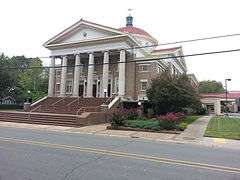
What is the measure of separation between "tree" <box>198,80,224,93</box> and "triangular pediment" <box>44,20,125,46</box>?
81008 millimetres

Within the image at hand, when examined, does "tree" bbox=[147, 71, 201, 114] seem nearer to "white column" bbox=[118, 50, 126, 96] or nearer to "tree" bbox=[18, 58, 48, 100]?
"white column" bbox=[118, 50, 126, 96]

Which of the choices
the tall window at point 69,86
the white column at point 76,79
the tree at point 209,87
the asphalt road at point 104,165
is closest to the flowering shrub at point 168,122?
the asphalt road at point 104,165

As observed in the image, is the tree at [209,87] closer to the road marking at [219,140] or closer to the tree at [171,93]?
the tree at [171,93]

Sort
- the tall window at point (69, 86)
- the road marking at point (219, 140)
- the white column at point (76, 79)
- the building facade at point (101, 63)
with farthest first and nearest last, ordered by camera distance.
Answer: the tall window at point (69, 86) → the white column at point (76, 79) → the building facade at point (101, 63) → the road marking at point (219, 140)

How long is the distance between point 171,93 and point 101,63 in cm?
1650

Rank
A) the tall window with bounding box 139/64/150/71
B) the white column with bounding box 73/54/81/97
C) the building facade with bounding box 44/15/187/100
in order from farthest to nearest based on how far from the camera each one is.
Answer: the white column with bounding box 73/54/81/97, the tall window with bounding box 139/64/150/71, the building facade with bounding box 44/15/187/100

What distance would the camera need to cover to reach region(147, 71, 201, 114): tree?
32.9 metres

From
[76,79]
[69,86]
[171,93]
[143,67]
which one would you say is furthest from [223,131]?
[69,86]

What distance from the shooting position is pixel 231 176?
8.38 meters

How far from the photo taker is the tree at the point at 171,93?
3291cm

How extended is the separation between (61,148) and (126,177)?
528cm

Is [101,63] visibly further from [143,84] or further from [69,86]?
[69,86]

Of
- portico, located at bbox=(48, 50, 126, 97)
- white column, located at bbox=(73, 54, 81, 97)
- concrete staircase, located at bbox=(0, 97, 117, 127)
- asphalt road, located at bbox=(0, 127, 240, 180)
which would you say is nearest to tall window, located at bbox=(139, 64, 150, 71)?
portico, located at bbox=(48, 50, 126, 97)

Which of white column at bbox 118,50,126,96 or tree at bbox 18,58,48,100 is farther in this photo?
tree at bbox 18,58,48,100
